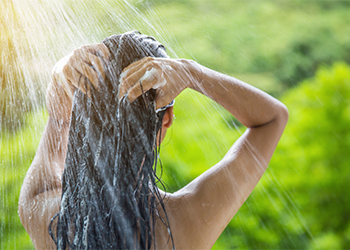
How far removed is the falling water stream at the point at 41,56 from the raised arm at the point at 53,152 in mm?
400

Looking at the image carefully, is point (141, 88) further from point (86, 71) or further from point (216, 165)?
point (216, 165)

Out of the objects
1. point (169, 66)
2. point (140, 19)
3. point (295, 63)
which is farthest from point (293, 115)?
point (169, 66)

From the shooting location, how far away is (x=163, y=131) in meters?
0.71

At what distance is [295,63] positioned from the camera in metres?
3.13

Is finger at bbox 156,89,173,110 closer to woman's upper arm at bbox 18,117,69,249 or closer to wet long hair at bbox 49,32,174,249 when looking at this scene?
wet long hair at bbox 49,32,174,249

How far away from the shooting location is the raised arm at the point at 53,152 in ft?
1.79

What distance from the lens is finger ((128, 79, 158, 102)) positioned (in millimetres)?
537

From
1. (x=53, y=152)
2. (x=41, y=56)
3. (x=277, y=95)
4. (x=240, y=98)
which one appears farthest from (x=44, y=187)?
(x=277, y=95)

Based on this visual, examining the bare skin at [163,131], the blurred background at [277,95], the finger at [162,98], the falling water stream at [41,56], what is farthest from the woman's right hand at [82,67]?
the blurred background at [277,95]

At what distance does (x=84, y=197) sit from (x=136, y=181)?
0.10 meters

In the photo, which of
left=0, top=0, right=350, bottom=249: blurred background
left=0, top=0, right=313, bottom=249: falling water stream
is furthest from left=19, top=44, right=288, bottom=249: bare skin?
left=0, top=0, right=350, bottom=249: blurred background

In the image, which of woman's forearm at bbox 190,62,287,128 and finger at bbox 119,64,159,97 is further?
woman's forearm at bbox 190,62,287,128

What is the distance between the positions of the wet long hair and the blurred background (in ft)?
5.20

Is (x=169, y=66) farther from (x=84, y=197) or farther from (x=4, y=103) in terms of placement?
(x=4, y=103)
